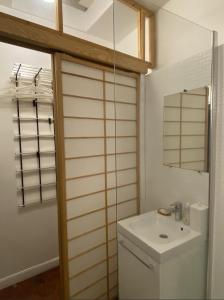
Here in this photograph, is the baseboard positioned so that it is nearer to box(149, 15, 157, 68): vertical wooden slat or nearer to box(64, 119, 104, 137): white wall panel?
box(64, 119, 104, 137): white wall panel

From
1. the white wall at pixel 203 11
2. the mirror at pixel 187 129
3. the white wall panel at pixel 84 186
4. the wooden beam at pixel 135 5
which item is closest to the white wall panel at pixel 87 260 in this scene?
the white wall panel at pixel 84 186

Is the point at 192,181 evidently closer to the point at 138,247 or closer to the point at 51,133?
the point at 138,247

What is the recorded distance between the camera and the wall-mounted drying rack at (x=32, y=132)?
190 centimetres

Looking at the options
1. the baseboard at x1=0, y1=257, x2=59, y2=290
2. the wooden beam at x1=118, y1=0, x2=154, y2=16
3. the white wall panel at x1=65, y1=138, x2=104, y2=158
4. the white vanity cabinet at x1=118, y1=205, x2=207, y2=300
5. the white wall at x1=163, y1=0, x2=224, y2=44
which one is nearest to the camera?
the white vanity cabinet at x1=118, y1=205, x2=207, y2=300

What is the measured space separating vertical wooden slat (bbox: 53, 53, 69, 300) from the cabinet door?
0.39 meters

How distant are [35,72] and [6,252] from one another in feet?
5.74

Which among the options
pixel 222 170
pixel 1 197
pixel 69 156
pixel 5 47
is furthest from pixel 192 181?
pixel 5 47

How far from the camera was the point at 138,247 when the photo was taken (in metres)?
1.24

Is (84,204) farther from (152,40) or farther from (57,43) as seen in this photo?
(152,40)

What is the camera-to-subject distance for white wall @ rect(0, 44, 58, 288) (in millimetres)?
1853

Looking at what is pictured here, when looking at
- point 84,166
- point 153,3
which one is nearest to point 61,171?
point 84,166

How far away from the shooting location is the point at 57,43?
1269 millimetres

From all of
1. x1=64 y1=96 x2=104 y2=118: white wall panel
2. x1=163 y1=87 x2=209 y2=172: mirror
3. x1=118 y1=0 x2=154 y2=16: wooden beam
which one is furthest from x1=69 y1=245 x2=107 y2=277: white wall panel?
x1=118 y1=0 x2=154 y2=16: wooden beam

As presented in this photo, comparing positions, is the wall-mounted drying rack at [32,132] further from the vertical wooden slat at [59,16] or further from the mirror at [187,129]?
the mirror at [187,129]
